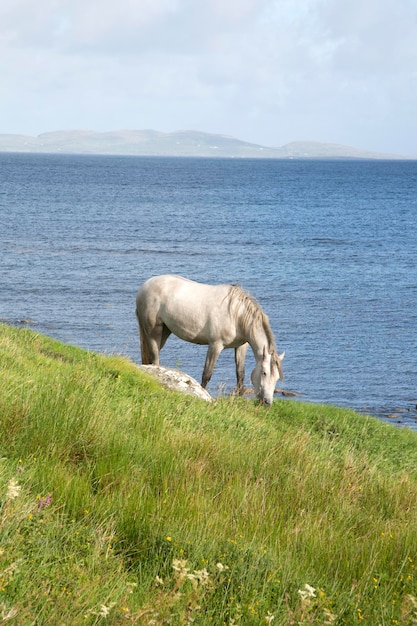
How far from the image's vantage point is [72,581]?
4992 mm

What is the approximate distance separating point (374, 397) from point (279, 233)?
4799cm

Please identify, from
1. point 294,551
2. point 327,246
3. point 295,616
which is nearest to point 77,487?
point 294,551

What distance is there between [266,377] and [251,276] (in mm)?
31001

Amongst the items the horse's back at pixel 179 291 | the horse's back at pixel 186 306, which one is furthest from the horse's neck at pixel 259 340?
the horse's back at pixel 179 291

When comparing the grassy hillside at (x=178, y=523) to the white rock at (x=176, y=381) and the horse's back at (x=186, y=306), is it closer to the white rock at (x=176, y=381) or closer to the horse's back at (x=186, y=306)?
the white rock at (x=176, y=381)

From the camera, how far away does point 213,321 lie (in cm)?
1642

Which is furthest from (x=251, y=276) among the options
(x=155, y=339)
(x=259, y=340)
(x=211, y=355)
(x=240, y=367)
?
(x=259, y=340)

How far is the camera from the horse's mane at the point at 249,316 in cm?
1561

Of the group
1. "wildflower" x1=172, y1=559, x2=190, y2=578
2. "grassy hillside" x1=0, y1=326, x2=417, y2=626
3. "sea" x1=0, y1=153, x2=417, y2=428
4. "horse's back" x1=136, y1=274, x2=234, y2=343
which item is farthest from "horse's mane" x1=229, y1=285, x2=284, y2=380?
"wildflower" x1=172, y1=559, x2=190, y2=578

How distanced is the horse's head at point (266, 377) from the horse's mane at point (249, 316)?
0.05 m

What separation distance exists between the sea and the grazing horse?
2517 millimetres

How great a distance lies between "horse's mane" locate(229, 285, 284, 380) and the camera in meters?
15.6

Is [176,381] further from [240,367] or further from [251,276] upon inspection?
[251,276]

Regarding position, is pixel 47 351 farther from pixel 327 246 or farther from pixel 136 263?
pixel 327 246
